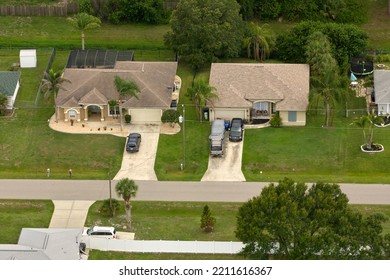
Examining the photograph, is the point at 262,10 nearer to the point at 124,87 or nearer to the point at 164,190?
the point at 124,87

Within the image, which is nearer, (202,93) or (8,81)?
(202,93)

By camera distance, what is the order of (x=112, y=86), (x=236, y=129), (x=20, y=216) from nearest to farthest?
(x=20, y=216)
(x=236, y=129)
(x=112, y=86)

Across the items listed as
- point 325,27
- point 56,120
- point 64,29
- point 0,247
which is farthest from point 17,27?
point 0,247

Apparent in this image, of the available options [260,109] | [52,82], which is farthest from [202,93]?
[52,82]

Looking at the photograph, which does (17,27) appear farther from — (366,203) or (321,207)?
(321,207)

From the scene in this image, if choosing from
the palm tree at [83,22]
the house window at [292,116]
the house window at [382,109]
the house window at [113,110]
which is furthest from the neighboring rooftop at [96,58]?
the house window at [382,109]

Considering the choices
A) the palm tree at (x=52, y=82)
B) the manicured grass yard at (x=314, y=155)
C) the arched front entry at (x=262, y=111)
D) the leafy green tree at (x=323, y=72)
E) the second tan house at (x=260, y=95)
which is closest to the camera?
the manicured grass yard at (x=314, y=155)

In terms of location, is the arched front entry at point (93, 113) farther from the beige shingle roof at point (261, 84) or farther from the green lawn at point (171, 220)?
the green lawn at point (171, 220)
